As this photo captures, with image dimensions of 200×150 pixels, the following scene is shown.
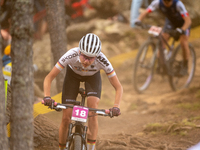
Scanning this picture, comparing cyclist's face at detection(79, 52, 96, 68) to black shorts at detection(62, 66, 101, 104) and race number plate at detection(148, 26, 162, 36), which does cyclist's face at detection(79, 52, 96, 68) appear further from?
race number plate at detection(148, 26, 162, 36)

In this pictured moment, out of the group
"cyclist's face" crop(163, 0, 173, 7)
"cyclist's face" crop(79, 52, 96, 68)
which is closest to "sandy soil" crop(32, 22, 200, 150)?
"cyclist's face" crop(79, 52, 96, 68)

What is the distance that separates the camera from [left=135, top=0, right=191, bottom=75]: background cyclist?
676 cm

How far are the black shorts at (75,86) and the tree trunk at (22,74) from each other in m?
1.13

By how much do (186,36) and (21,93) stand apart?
18.7ft

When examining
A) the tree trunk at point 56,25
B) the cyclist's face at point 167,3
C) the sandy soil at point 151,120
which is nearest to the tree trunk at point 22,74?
the sandy soil at point 151,120

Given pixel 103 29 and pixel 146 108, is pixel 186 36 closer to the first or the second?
pixel 146 108

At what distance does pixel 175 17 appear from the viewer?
7.09m

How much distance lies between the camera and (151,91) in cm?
863

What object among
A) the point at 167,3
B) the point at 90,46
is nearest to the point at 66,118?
the point at 90,46

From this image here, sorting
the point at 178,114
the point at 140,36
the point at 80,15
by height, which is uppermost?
the point at 80,15

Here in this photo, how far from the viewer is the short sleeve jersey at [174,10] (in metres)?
6.75

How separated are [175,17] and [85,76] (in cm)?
413

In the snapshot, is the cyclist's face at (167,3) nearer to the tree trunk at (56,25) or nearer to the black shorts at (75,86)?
the tree trunk at (56,25)

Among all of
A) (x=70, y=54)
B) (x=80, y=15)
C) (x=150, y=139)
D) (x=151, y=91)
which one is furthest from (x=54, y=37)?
(x=80, y=15)
